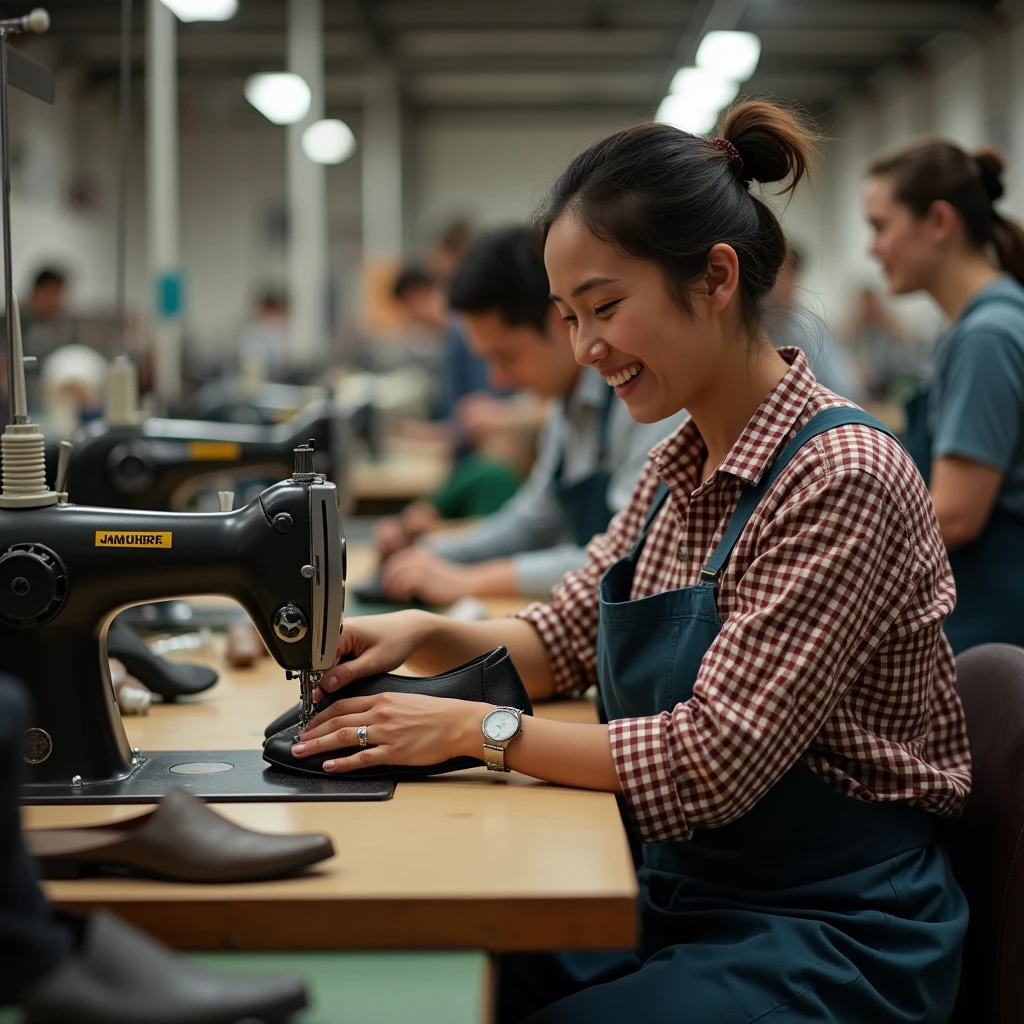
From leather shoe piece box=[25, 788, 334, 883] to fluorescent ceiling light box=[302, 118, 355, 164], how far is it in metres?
8.13

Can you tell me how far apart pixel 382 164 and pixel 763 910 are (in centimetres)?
1235

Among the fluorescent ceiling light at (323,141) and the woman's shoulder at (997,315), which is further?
the fluorescent ceiling light at (323,141)

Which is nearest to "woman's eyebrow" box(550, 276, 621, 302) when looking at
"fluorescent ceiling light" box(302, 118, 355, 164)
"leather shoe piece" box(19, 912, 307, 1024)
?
"leather shoe piece" box(19, 912, 307, 1024)

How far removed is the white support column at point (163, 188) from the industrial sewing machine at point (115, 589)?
3.03 metres

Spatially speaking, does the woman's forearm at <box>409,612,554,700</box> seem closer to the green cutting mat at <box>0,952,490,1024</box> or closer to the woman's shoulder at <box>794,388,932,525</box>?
the woman's shoulder at <box>794,388,932,525</box>

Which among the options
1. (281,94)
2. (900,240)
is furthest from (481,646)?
(281,94)

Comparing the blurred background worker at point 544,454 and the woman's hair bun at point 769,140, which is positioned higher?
the woman's hair bun at point 769,140

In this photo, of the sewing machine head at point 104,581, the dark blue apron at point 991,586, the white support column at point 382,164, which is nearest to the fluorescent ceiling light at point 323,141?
the white support column at point 382,164

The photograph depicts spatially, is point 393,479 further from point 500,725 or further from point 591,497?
point 500,725

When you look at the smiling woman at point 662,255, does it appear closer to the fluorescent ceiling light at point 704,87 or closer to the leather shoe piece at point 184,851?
the leather shoe piece at point 184,851

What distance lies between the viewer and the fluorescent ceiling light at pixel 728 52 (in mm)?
7336

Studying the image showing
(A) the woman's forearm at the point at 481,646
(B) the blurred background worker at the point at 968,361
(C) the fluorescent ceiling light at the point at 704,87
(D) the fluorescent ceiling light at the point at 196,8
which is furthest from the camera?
(C) the fluorescent ceiling light at the point at 704,87

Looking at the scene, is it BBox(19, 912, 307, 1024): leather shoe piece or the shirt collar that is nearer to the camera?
BBox(19, 912, 307, 1024): leather shoe piece

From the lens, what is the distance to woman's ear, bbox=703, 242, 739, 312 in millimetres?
1510
